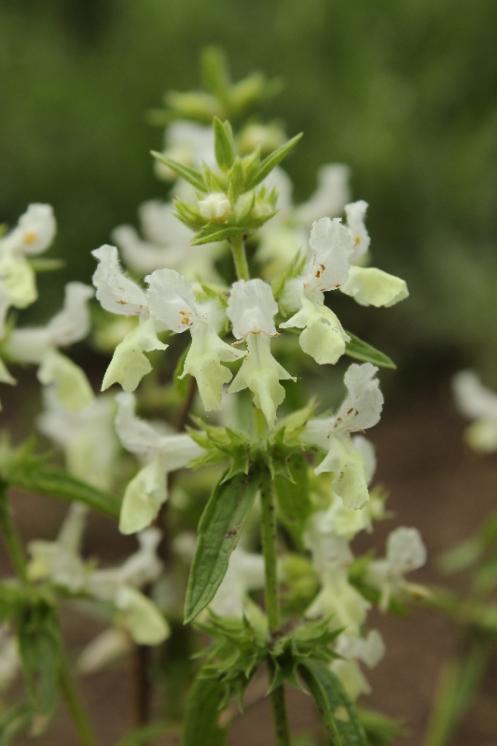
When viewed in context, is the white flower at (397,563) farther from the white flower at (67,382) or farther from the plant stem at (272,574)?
the white flower at (67,382)

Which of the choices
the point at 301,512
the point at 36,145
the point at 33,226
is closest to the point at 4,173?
the point at 36,145

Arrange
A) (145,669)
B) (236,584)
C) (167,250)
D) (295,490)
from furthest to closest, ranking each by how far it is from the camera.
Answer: (167,250), (145,669), (236,584), (295,490)

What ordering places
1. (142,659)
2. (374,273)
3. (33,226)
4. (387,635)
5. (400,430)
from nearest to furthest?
(374,273)
(33,226)
(142,659)
(387,635)
(400,430)

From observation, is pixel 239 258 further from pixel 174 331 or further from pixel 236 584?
pixel 236 584

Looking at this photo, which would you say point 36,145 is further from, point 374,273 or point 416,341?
point 374,273

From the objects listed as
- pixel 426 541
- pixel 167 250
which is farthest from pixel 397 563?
pixel 426 541

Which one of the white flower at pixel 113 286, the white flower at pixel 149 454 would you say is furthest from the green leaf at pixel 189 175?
the white flower at pixel 149 454
